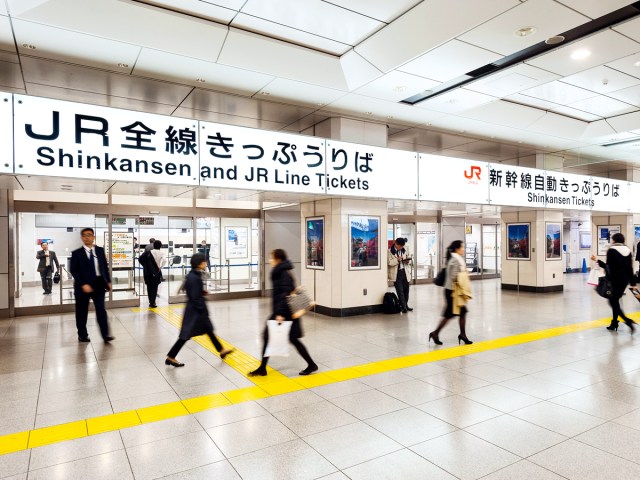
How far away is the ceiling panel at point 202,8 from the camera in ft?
15.4

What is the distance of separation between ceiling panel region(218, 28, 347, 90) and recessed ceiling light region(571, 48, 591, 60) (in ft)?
Answer: 10.0

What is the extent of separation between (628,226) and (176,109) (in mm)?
15335

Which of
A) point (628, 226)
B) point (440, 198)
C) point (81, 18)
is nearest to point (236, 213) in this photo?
point (440, 198)

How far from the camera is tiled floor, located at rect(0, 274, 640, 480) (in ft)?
9.96

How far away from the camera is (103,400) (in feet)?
14.0

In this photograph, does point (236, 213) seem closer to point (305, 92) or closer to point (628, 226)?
point (305, 92)

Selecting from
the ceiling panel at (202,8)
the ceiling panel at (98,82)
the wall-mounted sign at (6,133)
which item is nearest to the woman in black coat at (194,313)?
the wall-mounted sign at (6,133)

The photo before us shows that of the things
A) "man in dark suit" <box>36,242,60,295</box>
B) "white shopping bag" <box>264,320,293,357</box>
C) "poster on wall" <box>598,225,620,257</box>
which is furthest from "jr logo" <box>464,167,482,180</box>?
"man in dark suit" <box>36,242,60,295</box>

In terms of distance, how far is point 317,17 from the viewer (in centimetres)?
502

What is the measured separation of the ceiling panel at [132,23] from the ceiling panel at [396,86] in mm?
2272

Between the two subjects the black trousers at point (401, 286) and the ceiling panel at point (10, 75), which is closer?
the ceiling panel at point (10, 75)

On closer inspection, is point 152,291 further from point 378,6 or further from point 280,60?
point 378,6

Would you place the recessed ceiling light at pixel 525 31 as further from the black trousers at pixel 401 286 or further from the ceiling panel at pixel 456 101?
the black trousers at pixel 401 286

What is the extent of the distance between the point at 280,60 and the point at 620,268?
21.2ft
